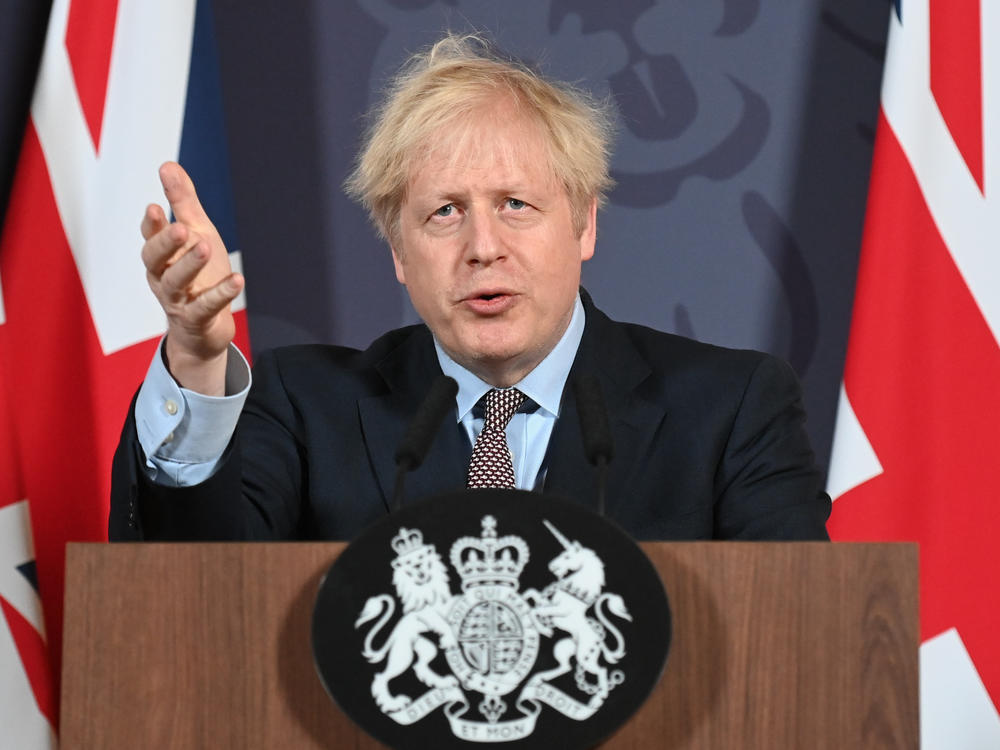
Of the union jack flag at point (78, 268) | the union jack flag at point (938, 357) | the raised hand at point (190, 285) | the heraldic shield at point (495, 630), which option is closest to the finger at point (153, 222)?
the raised hand at point (190, 285)

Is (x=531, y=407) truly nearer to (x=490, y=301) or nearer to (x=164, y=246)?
(x=490, y=301)

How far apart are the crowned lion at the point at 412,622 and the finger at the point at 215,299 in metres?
0.36

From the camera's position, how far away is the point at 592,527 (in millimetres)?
842

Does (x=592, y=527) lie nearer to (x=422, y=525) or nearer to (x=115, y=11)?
(x=422, y=525)

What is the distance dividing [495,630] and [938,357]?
1452 millimetres

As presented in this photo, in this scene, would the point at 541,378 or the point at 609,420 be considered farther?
the point at 541,378

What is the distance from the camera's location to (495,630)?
2.67 feet

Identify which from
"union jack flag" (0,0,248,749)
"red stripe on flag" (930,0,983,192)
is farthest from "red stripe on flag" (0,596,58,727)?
"red stripe on flag" (930,0,983,192)

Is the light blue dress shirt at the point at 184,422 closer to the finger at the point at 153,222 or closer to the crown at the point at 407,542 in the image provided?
the finger at the point at 153,222

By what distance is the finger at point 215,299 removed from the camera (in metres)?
1.07

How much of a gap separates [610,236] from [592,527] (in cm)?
172

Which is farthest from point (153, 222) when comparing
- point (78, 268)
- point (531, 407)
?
point (78, 268)

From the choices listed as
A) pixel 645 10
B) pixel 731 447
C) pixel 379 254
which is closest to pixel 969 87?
pixel 645 10

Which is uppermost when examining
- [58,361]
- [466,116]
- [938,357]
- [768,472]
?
[466,116]
